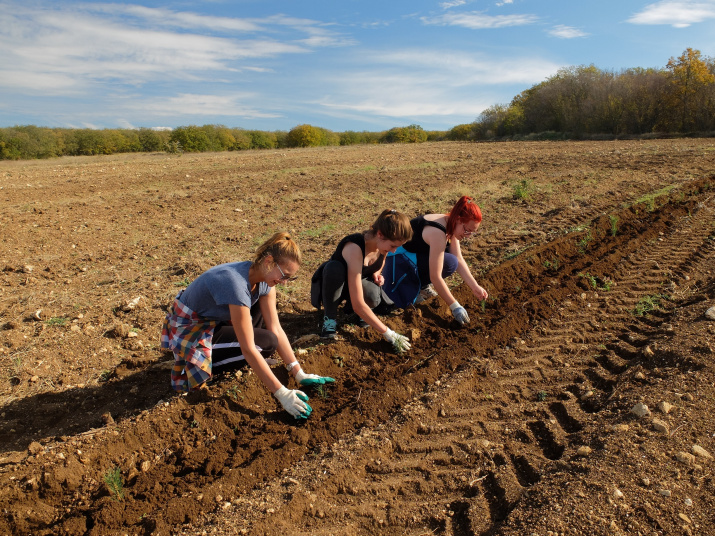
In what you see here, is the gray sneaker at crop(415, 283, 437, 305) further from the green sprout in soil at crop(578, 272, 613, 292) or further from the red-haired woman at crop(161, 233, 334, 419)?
the red-haired woman at crop(161, 233, 334, 419)

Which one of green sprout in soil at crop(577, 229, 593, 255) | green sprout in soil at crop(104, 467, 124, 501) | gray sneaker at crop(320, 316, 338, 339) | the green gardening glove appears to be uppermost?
green sprout in soil at crop(577, 229, 593, 255)

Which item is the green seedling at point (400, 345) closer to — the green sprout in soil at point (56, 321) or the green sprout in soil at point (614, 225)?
the green sprout in soil at point (56, 321)

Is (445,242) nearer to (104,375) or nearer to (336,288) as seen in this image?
(336,288)

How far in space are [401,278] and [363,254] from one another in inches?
36.5

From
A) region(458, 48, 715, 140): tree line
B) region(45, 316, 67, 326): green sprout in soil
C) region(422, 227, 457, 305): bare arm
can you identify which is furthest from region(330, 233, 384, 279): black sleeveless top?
region(458, 48, 715, 140): tree line

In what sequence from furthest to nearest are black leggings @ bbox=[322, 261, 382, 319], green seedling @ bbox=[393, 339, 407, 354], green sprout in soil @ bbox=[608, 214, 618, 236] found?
green sprout in soil @ bbox=[608, 214, 618, 236]
black leggings @ bbox=[322, 261, 382, 319]
green seedling @ bbox=[393, 339, 407, 354]

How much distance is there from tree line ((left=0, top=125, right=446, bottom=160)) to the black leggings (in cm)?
3069

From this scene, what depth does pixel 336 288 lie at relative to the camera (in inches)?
168

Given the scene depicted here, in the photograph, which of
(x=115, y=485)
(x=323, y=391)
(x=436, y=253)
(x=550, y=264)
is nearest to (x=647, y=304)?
(x=550, y=264)

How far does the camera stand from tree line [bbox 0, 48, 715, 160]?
28.5 metres

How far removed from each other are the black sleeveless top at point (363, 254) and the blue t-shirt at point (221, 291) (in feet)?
3.00

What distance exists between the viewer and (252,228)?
8.32 meters

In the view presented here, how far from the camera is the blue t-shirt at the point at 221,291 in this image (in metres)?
2.98

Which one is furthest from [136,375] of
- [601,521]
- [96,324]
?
[601,521]
